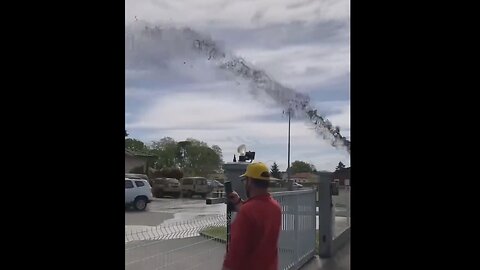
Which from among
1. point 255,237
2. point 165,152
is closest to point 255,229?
point 255,237

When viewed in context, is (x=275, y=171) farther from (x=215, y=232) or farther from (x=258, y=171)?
(x=215, y=232)

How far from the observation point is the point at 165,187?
1.84 meters

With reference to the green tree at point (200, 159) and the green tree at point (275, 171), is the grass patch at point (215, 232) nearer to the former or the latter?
the green tree at point (200, 159)

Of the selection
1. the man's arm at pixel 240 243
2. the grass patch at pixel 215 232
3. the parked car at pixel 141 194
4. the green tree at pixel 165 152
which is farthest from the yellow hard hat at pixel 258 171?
the grass patch at pixel 215 232

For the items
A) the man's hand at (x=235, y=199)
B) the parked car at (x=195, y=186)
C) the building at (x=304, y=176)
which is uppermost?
the building at (x=304, y=176)

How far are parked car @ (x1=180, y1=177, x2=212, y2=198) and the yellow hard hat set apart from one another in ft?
0.99

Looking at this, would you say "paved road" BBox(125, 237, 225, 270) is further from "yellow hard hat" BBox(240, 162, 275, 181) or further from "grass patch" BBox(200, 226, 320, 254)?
"yellow hard hat" BBox(240, 162, 275, 181)

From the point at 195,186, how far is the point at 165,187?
0.13m

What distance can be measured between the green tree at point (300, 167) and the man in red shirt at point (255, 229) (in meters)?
0.08

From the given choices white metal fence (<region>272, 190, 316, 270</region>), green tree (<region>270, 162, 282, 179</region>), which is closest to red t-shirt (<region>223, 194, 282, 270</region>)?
green tree (<region>270, 162, 282, 179</region>)

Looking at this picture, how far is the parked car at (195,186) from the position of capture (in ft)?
5.62
